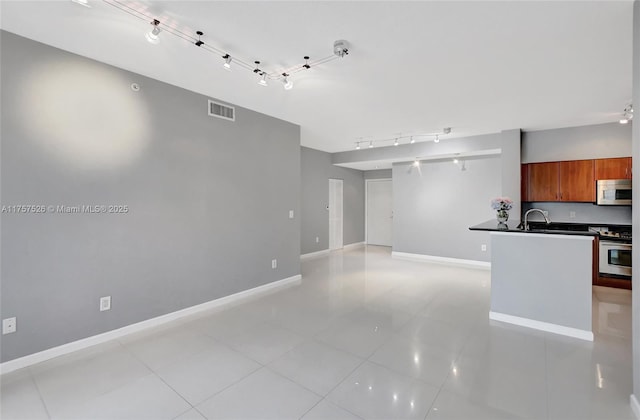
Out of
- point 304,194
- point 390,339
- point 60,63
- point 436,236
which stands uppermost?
point 60,63

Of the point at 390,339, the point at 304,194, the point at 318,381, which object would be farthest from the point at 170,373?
the point at 304,194

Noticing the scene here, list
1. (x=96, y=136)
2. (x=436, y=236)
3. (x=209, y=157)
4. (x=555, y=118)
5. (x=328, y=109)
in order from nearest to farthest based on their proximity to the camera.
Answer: (x=96, y=136) → (x=209, y=157) → (x=328, y=109) → (x=555, y=118) → (x=436, y=236)

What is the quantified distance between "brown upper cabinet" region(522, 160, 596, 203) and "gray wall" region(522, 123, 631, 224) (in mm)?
152

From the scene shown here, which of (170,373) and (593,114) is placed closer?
(170,373)

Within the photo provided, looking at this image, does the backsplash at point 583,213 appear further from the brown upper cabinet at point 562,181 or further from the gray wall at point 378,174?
the gray wall at point 378,174

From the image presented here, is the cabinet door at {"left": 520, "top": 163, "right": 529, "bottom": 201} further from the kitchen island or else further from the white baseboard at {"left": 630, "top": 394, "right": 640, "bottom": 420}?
the white baseboard at {"left": 630, "top": 394, "right": 640, "bottom": 420}

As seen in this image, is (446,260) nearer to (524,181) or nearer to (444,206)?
(444,206)

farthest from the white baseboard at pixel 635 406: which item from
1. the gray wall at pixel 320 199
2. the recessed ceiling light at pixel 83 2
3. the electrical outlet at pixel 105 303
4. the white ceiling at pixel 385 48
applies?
the gray wall at pixel 320 199

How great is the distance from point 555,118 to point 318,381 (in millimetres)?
5260

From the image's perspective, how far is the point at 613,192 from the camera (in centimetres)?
463

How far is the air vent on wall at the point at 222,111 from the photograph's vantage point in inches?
149

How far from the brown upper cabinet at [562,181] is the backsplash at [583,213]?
350mm

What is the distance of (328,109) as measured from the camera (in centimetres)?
418

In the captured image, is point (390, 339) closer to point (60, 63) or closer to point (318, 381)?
point (318, 381)
